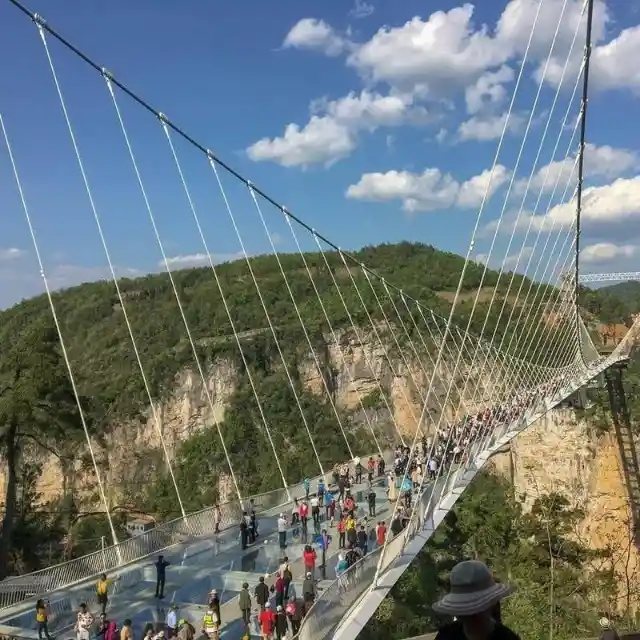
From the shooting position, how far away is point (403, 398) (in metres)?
44.1

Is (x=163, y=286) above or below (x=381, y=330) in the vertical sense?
above

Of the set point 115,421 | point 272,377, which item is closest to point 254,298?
point 272,377

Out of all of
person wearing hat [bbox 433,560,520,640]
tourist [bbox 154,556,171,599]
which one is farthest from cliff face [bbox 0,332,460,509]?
person wearing hat [bbox 433,560,520,640]

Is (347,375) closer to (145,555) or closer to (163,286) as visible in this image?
(163,286)

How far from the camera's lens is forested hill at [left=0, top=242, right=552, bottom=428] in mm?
48812

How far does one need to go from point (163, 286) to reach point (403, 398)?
114ft

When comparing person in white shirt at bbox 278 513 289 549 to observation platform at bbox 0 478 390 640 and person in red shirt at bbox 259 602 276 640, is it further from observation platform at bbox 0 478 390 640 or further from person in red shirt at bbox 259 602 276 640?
person in red shirt at bbox 259 602 276 640

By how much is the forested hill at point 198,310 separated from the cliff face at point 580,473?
1985 cm

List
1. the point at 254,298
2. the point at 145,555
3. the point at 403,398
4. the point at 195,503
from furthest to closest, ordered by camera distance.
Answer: the point at 254,298 → the point at 403,398 → the point at 195,503 → the point at 145,555

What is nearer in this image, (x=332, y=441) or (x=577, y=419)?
(x=577, y=419)

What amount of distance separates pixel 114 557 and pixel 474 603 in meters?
9.54

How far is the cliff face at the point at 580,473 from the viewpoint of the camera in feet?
92.4

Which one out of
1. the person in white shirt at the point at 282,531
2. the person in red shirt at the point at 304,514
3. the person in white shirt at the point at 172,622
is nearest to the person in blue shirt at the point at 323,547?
the person in white shirt at the point at 282,531

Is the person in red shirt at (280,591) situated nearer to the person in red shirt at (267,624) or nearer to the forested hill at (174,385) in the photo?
the person in red shirt at (267,624)
